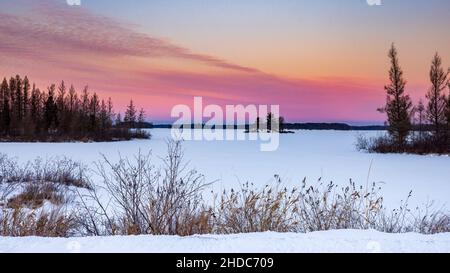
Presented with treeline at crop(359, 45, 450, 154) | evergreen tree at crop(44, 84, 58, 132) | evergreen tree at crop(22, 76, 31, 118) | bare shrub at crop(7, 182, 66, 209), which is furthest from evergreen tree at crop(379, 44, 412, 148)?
evergreen tree at crop(22, 76, 31, 118)

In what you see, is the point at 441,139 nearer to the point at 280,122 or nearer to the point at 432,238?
the point at 432,238

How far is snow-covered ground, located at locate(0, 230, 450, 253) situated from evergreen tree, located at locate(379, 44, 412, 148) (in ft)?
105

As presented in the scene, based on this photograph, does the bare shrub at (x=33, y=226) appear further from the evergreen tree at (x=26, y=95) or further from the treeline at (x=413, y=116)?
the evergreen tree at (x=26, y=95)

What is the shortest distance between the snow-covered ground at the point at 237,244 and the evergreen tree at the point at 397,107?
105 feet

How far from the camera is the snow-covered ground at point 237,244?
3.03 m

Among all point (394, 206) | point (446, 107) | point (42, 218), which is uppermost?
point (446, 107)

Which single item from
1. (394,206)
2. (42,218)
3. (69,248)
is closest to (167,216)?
(42,218)

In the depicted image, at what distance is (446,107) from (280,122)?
2792 inches

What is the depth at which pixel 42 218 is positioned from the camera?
5355 mm

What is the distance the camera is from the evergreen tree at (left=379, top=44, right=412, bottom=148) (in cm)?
3291

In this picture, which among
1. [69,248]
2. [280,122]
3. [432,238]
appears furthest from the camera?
[280,122]

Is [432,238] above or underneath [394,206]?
above

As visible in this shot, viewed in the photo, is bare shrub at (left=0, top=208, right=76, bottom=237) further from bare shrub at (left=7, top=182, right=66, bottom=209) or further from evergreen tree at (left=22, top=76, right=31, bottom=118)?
evergreen tree at (left=22, top=76, right=31, bottom=118)
